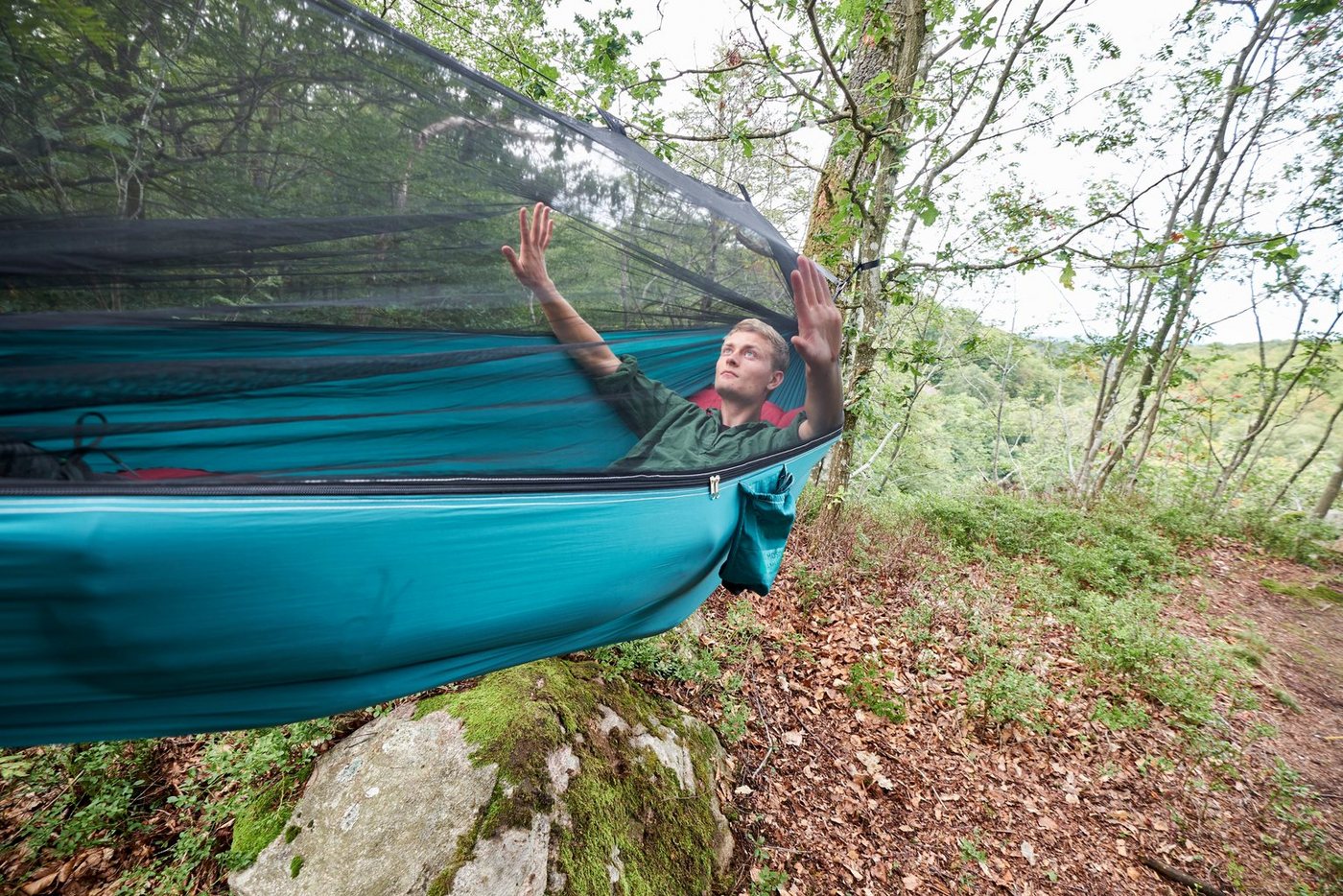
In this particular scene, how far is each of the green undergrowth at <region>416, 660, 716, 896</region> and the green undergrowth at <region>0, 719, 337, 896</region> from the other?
1.42ft

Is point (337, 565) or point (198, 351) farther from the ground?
point (198, 351)

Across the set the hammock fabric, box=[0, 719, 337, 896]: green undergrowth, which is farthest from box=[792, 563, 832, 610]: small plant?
box=[0, 719, 337, 896]: green undergrowth

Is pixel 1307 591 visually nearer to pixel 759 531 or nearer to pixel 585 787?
pixel 759 531

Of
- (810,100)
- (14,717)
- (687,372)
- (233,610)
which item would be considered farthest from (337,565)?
(810,100)

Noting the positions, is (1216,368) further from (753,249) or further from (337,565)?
(337,565)

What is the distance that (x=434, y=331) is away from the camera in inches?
38.5

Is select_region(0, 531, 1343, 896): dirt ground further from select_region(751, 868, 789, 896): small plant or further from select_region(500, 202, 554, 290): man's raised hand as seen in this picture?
select_region(500, 202, 554, 290): man's raised hand

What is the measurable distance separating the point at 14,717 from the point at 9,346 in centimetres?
45

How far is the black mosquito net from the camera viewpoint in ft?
2.10

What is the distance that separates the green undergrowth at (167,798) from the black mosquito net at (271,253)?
1.13 metres

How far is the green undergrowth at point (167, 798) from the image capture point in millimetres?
1283

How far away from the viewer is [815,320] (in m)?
1.43

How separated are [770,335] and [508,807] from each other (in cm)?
155

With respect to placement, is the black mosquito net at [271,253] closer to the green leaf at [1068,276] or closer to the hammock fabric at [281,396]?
the hammock fabric at [281,396]
